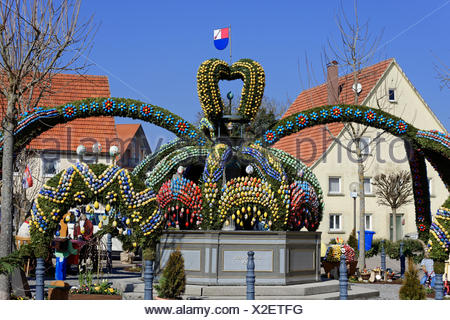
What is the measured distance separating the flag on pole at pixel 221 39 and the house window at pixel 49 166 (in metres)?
14.8

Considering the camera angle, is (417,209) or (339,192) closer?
(417,209)

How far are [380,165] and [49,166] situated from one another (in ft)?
64.0

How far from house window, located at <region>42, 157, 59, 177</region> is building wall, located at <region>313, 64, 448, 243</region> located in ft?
48.1

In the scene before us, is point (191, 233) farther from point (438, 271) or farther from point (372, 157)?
point (372, 157)

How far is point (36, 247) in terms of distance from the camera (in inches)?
457

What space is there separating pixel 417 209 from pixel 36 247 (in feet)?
33.4

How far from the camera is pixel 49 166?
93.0ft

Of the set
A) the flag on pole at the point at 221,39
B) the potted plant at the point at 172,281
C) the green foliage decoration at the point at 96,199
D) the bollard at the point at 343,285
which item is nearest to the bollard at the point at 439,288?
the bollard at the point at 343,285

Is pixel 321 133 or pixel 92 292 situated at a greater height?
pixel 321 133

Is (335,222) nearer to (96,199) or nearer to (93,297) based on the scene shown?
(96,199)

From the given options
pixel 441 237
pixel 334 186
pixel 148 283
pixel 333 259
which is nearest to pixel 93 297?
pixel 148 283

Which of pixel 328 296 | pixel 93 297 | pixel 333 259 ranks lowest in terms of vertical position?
pixel 328 296

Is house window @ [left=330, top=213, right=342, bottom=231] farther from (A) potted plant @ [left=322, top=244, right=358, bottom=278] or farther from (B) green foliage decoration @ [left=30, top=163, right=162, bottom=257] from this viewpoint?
(B) green foliage decoration @ [left=30, top=163, right=162, bottom=257]
